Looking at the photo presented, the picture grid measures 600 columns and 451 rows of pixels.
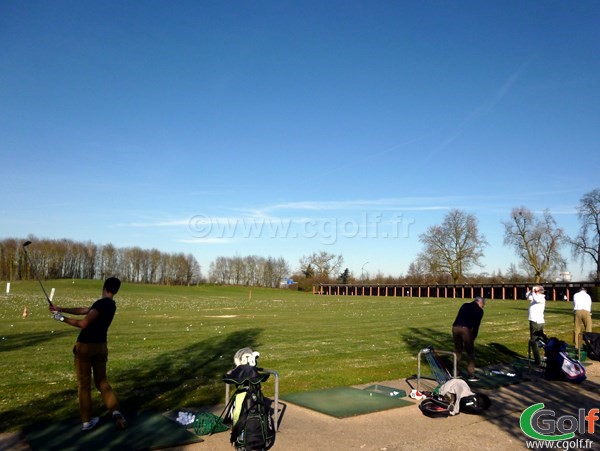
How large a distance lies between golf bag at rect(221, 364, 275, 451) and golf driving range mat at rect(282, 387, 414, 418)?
2.26 metres

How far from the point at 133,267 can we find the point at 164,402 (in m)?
138

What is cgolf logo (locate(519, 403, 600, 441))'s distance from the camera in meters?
7.62

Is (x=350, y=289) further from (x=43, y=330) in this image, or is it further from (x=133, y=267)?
(x=43, y=330)

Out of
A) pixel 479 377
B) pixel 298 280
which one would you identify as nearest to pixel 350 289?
pixel 298 280

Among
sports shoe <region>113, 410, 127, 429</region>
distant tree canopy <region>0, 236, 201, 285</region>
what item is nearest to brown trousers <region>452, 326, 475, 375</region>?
sports shoe <region>113, 410, 127, 429</region>

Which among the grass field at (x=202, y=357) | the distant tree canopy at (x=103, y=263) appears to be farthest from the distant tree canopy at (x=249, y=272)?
the grass field at (x=202, y=357)

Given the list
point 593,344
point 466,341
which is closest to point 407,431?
point 466,341

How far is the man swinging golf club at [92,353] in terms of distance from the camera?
7438 mm

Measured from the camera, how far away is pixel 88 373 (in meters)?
7.57

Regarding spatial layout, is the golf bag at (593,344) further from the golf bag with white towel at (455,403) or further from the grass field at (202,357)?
the golf bag with white towel at (455,403)

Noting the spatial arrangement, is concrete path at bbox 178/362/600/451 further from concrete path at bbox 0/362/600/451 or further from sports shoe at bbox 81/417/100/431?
sports shoe at bbox 81/417/100/431

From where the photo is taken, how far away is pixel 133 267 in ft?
461

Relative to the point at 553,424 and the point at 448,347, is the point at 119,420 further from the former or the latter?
the point at 448,347

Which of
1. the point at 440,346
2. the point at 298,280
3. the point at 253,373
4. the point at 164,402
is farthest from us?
the point at 298,280
